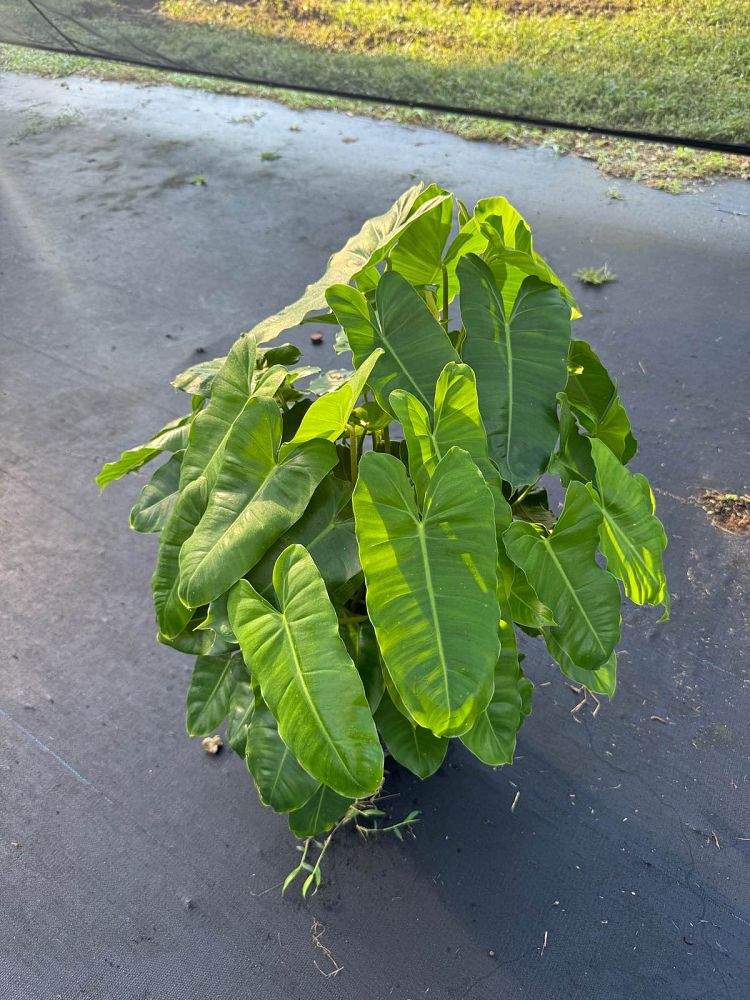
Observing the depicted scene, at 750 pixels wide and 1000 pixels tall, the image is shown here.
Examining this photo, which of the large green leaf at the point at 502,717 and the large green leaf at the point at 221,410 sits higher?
the large green leaf at the point at 221,410

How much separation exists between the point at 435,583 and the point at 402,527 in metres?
0.07

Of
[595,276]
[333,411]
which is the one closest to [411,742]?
[333,411]

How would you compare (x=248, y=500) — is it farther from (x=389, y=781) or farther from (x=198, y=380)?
(x=389, y=781)

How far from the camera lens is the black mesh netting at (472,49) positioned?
3.80 metres

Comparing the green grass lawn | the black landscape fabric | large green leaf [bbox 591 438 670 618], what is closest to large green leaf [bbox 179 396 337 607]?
large green leaf [bbox 591 438 670 618]

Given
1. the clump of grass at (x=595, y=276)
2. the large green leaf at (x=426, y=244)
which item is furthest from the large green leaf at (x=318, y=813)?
the clump of grass at (x=595, y=276)

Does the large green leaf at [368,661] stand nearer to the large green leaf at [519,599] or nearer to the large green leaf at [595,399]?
the large green leaf at [519,599]

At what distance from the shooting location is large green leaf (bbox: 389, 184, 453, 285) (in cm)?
111

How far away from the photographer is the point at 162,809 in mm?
1440

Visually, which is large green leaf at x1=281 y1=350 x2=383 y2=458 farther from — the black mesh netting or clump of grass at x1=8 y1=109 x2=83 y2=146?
clump of grass at x1=8 y1=109 x2=83 y2=146

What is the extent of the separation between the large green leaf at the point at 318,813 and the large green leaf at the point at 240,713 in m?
0.13

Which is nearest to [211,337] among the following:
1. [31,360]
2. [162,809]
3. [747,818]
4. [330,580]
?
[31,360]

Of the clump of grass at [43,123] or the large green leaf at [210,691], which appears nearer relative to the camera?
the large green leaf at [210,691]

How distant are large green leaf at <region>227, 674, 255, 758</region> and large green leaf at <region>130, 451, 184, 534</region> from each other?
0.88 feet
